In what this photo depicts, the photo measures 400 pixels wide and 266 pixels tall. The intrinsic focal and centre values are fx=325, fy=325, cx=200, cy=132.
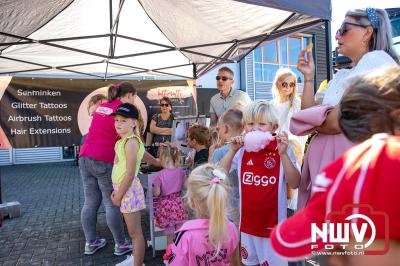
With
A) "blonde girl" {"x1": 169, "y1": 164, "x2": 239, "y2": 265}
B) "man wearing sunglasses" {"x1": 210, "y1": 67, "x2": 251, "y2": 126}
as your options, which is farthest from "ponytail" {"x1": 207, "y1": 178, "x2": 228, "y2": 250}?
"man wearing sunglasses" {"x1": 210, "y1": 67, "x2": 251, "y2": 126}

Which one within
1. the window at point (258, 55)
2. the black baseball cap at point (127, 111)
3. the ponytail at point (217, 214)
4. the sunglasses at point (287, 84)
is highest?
A: the window at point (258, 55)

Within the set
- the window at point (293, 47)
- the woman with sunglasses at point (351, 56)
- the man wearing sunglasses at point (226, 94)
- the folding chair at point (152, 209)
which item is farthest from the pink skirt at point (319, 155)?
the window at point (293, 47)

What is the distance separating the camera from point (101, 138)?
11.8ft

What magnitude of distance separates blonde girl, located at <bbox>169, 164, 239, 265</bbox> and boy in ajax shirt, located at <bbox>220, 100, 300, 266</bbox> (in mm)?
329

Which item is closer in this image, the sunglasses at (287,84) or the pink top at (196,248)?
the pink top at (196,248)

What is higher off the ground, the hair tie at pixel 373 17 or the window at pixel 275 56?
the window at pixel 275 56

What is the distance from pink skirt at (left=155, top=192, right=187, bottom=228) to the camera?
3.47m

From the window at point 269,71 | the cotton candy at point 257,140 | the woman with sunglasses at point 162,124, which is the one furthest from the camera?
the window at point 269,71

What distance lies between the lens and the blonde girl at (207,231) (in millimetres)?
1742

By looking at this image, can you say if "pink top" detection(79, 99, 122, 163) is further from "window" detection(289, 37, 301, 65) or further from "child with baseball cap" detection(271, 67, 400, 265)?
"window" detection(289, 37, 301, 65)

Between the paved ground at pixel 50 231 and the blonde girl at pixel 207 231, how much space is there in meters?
1.91

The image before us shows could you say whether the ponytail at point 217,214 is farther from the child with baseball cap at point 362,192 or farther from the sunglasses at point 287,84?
the sunglasses at point 287,84

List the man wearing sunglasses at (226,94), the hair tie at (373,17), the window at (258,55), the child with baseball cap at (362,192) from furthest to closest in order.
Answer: the window at (258,55) < the man wearing sunglasses at (226,94) < the hair tie at (373,17) < the child with baseball cap at (362,192)

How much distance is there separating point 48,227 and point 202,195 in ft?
13.1
